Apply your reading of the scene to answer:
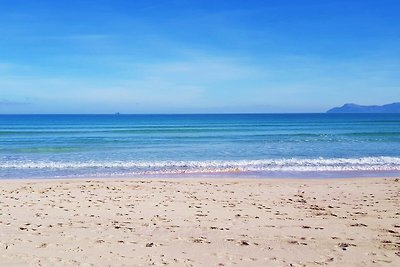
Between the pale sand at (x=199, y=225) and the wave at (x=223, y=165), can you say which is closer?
the pale sand at (x=199, y=225)

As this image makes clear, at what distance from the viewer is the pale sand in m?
5.49

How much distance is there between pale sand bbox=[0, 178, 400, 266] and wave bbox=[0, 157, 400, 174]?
4.91 metres

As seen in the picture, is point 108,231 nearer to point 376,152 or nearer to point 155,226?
point 155,226

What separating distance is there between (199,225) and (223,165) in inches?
440

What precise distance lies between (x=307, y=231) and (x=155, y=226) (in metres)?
2.72

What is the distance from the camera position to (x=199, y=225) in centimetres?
732

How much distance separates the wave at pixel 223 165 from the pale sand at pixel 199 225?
4.91m

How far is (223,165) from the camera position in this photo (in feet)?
60.5

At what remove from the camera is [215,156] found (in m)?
22.1

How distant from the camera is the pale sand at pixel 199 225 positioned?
18.0ft

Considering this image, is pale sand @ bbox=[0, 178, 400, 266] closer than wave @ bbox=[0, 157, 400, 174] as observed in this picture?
Yes

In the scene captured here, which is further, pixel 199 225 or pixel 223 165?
pixel 223 165

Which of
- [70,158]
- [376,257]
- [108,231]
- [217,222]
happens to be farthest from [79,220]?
[70,158]

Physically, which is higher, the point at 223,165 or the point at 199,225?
the point at 199,225
